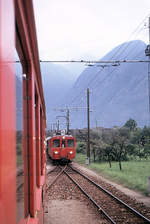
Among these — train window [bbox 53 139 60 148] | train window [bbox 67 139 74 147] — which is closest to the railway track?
train window [bbox 53 139 60 148]

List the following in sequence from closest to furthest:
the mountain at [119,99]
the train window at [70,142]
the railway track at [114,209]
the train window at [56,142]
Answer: the railway track at [114,209], the train window at [56,142], the train window at [70,142], the mountain at [119,99]

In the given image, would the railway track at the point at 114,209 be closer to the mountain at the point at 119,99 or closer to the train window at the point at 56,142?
the train window at the point at 56,142

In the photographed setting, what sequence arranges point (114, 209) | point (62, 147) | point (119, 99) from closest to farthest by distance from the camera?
point (114, 209)
point (62, 147)
point (119, 99)

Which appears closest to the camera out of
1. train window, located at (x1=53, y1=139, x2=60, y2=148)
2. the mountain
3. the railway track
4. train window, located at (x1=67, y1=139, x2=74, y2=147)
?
the railway track

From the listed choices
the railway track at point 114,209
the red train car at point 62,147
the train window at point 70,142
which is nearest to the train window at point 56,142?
the red train car at point 62,147

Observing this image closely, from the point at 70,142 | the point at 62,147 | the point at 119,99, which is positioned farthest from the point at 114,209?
the point at 119,99

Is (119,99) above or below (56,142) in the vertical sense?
above

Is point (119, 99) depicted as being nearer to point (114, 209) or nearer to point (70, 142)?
point (70, 142)

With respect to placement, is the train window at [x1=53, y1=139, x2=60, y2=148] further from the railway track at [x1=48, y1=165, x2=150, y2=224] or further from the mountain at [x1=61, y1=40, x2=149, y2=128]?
the mountain at [x1=61, y1=40, x2=149, y2=128]

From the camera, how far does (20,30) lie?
1947 millimetres

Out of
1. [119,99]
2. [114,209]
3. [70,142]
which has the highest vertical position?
[119,99]

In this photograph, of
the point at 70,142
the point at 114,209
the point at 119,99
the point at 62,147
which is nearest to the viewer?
the point at 114,209

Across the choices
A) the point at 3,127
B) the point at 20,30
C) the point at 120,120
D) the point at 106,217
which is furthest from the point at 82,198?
the point at 120,120

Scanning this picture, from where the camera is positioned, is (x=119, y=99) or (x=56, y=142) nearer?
(x=56, y=142)
